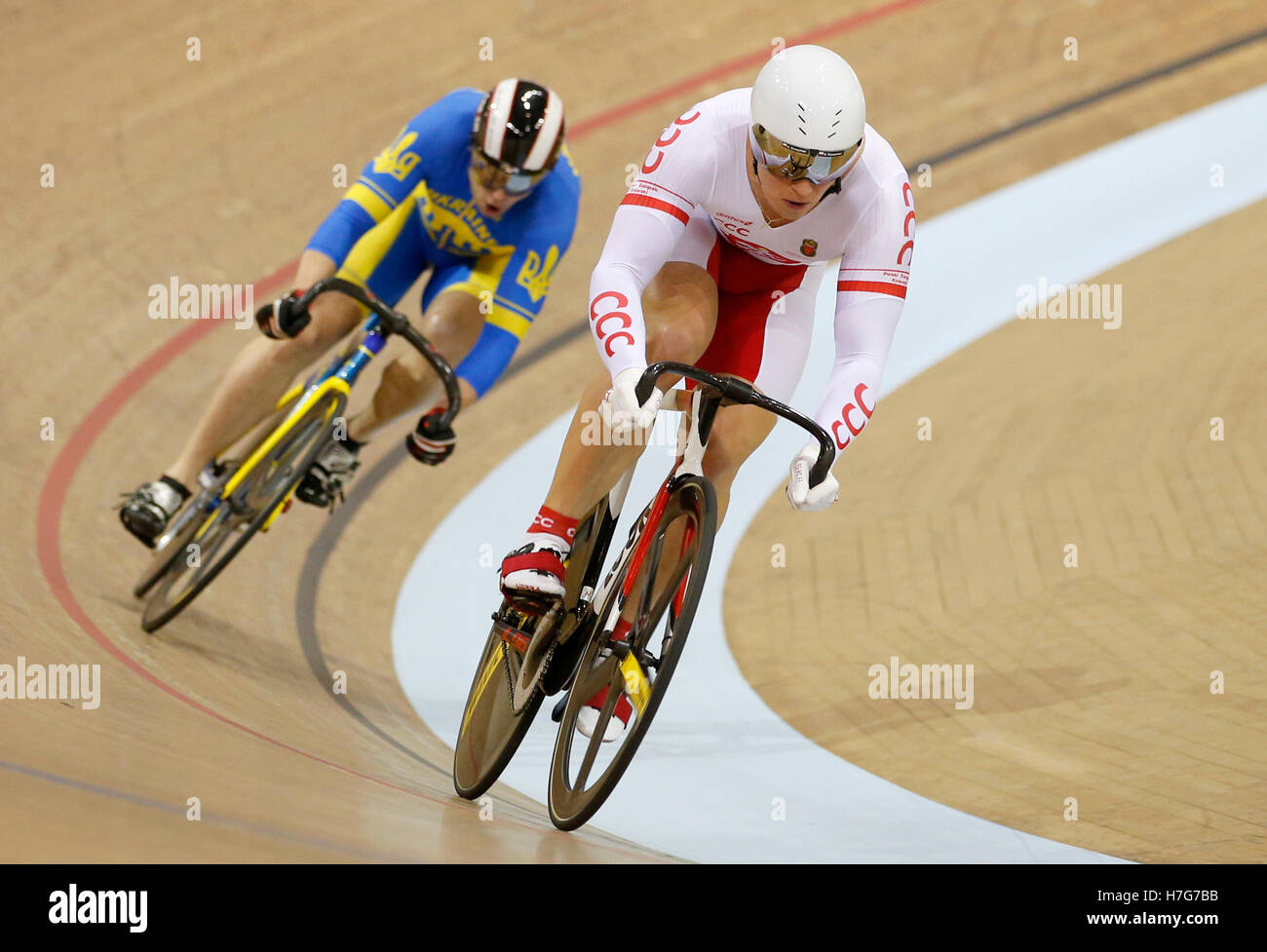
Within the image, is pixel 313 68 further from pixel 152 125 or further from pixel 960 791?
pixel 960 791

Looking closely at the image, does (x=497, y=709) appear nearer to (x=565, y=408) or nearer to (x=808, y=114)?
(x=808, y=114)

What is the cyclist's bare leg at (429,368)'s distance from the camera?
374 cm

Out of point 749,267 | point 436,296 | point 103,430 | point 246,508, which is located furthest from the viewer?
point 103,430

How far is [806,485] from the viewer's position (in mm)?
2412

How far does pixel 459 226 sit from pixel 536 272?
9.2 inches

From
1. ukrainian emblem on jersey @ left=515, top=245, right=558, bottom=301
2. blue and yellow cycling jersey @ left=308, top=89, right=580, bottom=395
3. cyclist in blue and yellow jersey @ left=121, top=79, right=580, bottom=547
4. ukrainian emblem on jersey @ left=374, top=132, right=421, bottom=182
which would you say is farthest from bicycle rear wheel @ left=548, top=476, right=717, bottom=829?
ukrainian emblem on jersey @ left=374, top=132, right=421, bottom=182

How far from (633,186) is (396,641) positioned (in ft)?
6.37

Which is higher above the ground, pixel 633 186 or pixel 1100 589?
pixel 633 186

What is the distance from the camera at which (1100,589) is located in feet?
13.6

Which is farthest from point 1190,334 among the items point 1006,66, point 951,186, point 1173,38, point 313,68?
point 313,68

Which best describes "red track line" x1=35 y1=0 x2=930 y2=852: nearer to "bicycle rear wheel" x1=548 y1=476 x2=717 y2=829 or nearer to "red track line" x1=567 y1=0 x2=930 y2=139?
"red track line" x1=567 y1=0 x2=930 y2=139

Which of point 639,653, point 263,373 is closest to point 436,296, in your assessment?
point 263,373

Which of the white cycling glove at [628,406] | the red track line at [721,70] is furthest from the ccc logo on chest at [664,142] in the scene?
the red track line at [721,70]
